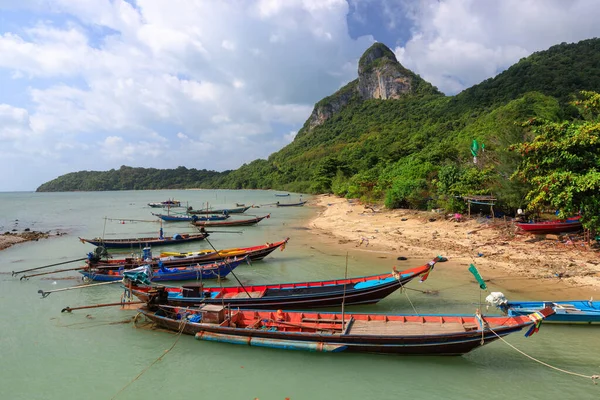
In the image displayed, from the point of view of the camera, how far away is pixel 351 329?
8977mm

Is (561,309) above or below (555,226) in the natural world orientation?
below

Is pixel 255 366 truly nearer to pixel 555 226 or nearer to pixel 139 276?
pixel 139 276

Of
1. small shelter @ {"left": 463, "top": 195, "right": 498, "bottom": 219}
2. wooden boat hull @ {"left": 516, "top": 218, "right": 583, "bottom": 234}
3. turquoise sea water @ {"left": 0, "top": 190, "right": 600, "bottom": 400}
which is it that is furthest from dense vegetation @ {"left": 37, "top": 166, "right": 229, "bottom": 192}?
turquoise sea water @ {"left": 0, "top": 190, "right": 600, "bottom": 400}

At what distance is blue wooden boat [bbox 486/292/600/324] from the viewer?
30.9 feet

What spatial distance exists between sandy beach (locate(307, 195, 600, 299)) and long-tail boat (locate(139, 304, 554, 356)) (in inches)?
216

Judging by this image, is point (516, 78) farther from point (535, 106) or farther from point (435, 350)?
point (435, 350)

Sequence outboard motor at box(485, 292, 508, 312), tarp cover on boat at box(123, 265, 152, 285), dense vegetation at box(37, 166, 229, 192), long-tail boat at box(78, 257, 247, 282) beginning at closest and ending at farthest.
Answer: outboard motor at box(485, 292, 508, 312) → tarp cover on boat at box(123, 265, 152, 285) → long-tail boat at box(78, 257, 247, 282) → dense vegetation at box(37, 166, 229, 192)

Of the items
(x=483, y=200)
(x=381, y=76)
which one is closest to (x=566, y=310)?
(x=483, y=200)

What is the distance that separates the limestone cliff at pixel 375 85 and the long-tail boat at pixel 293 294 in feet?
414

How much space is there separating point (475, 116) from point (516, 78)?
14.4 meters

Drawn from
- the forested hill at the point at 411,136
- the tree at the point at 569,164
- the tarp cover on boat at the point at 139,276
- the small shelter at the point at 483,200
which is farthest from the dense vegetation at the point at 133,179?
the tree at the point at 569,164

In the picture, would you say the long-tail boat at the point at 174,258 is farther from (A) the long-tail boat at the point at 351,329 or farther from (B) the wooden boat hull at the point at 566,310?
Answer: (B) the wooden boat hull at the point at 566,310

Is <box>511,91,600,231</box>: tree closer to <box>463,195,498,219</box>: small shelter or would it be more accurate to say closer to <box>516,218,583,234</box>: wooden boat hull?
<box>516,218,583,234</box>: wooden boat hull

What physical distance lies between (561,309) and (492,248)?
826 cm
